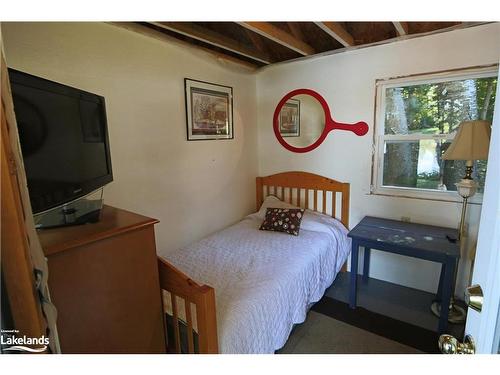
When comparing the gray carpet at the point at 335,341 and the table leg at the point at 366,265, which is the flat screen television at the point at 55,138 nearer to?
the gray carpet at the point at 335,341

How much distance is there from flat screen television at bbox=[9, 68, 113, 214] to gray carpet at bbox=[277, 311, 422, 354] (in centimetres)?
163

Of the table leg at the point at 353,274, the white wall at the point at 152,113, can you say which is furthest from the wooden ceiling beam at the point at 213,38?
the table leg at the point at 353,274

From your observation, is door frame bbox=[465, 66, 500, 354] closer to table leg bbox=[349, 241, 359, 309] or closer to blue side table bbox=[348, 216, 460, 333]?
blue side table bbox=[348, 216, 460, 333]

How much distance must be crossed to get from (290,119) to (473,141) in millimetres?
1661

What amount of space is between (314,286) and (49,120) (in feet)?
6.54

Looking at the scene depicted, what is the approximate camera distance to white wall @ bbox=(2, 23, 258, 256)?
157 centimetres

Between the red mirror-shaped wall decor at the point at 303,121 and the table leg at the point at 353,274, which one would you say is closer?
the table leg at the point at 353,274

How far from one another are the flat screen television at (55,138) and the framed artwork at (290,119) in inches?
84.2

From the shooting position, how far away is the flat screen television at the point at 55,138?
32.3 inches

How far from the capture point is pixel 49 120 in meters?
0.91

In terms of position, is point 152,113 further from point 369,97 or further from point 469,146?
point 469,146
